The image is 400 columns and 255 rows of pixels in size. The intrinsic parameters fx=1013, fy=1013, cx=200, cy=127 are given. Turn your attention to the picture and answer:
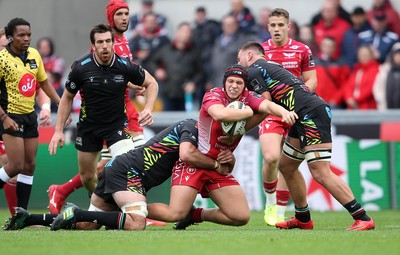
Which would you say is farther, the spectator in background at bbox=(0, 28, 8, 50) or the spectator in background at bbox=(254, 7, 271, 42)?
the spectator in background at bbox=(254, 7, 271, 42)

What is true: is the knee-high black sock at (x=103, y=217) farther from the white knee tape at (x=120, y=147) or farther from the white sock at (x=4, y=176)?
the white sock at (x=4, y=176)

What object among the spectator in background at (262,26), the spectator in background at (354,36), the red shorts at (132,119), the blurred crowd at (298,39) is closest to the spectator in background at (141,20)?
the blurred crowd at (298,39)

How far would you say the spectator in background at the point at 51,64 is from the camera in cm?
2038

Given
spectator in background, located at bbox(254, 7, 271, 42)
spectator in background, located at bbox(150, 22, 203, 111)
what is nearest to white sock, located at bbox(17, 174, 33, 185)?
spectator in background, located at bbox(150, 22, 203, 111)

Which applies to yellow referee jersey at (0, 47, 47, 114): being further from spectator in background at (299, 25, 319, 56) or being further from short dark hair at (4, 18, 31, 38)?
spectator in background at (299, 25, 319, 56)

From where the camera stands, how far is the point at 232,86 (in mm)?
11375

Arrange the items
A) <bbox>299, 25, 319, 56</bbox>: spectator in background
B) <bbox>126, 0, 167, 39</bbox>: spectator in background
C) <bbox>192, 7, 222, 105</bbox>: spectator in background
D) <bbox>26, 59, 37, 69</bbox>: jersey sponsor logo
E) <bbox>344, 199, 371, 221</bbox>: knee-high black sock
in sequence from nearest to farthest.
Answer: <bbox>344, 199, 371, 221</bbox>: knee-high black sock < <bbox>26, 59, 37, 69</bbox>: jersey sponsor logo < <bbox>299, 25, 319, 56</bbox>: spectator in background < <bbox>192, 7, 222, 105</bbox>: spectator in background < <bbox>126, 0, 167, 39</bbox>: spectator in background

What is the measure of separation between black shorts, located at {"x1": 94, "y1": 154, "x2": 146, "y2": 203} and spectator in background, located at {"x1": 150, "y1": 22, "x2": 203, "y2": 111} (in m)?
8.38

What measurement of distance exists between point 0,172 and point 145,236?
10.2ft

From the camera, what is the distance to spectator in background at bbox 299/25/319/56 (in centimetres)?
1928

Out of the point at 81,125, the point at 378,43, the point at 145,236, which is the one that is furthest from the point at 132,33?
the point at 145,236

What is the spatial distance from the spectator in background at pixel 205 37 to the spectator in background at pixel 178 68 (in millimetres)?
319

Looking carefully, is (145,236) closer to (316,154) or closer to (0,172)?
(316,154)

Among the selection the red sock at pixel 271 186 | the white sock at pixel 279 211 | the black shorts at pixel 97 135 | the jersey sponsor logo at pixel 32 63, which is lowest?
the white sock at pixel 279 211
